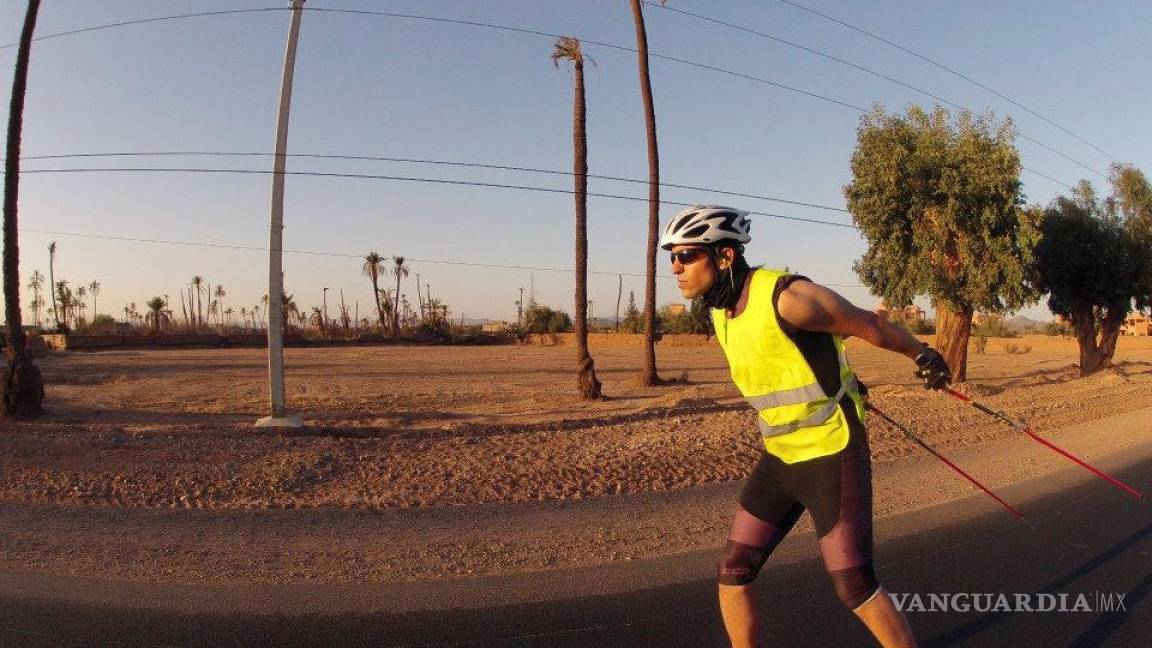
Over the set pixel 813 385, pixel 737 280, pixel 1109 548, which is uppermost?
pixel 737 280

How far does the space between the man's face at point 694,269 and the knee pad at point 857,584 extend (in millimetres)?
1180

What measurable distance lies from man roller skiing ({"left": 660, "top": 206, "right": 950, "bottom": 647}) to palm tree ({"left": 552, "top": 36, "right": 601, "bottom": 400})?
16.6 m

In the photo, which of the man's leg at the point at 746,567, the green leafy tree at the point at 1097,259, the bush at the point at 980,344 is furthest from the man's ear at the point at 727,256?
the bush at the point at 980,344

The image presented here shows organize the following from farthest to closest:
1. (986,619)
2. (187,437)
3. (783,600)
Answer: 1. (187,437)
2. (783,600)
3. (986,619)

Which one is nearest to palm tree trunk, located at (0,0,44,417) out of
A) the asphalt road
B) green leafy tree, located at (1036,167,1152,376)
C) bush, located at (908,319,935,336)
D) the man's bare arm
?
the asphalt road

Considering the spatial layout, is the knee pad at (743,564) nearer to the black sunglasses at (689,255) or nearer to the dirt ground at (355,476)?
the black sunglasses at (689,255)

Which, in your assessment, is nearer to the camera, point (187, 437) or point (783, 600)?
point (783, 600)

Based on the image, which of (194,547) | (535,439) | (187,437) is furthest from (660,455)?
(187,437)

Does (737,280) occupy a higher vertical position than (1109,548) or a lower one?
higher

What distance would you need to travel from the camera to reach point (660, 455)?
376 inches

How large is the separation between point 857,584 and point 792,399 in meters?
0.68

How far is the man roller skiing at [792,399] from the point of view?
2.88m

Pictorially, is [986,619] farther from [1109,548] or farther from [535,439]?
[535,439]

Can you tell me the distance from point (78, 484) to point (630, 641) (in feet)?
20.2
